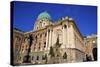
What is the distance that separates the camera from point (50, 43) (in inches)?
103

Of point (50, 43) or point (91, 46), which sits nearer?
point (50, 43)

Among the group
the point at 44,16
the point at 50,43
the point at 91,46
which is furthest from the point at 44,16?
the point at 91,46

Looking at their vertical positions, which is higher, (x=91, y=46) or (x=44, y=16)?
(x=44, y=16)

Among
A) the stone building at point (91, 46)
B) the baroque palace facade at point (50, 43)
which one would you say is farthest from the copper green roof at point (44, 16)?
the stone building at point (91, 46)

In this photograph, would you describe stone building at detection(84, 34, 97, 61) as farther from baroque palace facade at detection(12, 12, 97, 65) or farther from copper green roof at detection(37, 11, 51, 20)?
copper green roof at detection(37, 11, 51, 20)

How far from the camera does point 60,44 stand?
8.69 ft

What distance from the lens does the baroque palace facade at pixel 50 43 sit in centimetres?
246

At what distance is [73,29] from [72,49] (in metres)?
0.26

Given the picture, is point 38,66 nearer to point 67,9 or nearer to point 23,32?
point 23,32

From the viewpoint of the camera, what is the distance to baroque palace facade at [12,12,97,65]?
8.07 ft

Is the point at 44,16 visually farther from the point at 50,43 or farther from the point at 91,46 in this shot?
the point at 91,46

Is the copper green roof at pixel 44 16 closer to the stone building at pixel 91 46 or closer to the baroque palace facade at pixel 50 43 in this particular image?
the baroque palace facade at pixel 50 43

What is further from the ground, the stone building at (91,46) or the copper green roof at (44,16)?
the copper green roof at (44,16)

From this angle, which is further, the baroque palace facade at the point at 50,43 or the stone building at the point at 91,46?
the stone building at the point at 91,46
